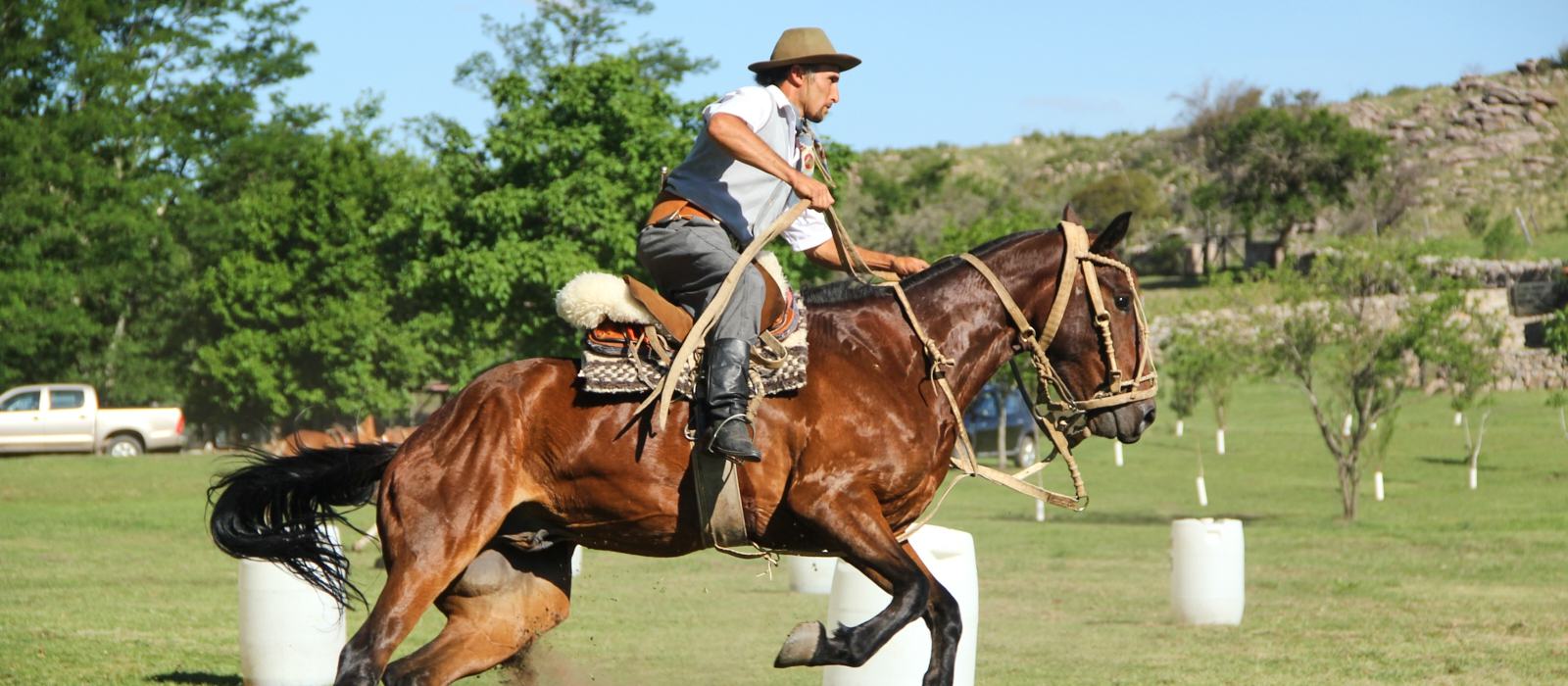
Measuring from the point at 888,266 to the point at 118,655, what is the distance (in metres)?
6.47

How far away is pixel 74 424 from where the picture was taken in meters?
32.8

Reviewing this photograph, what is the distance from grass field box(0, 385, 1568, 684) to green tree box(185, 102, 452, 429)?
12.9 m

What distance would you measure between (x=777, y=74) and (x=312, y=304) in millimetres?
38676

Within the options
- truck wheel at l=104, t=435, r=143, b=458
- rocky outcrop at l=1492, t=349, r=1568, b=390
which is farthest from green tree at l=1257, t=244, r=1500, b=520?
truck wheel at l=104, t=435, r=143, b=458

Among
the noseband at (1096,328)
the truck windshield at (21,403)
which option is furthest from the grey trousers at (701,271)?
the truck windshield at (21,403)

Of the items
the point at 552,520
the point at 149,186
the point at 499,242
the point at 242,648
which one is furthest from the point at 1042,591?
the point at 149,186

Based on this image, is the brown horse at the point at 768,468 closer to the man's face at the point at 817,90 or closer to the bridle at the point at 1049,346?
the bridle at the point at 1049,346

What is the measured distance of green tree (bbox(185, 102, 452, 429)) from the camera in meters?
41.0

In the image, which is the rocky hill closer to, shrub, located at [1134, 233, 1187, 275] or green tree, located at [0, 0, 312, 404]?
shrub, located at [1134, 233, 1187, 275]

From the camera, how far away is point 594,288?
5.48 m

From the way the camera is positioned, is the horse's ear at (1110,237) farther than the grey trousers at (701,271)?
Yes

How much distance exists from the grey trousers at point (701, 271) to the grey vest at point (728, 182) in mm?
89

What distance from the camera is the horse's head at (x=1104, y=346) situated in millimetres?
5641

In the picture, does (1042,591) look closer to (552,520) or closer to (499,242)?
(552,520)
